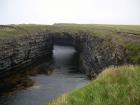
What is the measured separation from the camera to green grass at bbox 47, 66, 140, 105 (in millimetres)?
13781

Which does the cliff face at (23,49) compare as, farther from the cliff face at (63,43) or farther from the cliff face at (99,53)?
the cliff face at (99,53)

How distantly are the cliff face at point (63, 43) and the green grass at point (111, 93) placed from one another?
22112 millimetres

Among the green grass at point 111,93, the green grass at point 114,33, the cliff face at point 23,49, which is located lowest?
the cliff face at point 23,49

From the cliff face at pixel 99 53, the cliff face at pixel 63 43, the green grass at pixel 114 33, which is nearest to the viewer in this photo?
the green grass at pixel 114 33

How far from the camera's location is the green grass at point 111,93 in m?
13.8

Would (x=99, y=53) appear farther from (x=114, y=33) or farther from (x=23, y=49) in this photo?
(x=23, y=49)

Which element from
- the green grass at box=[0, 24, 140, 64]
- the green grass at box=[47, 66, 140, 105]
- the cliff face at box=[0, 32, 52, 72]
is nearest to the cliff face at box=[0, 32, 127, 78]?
the cliff face at box=[0, 32, 52, 72]

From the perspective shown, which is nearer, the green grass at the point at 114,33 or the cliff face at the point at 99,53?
the green grass at the point at 114,33

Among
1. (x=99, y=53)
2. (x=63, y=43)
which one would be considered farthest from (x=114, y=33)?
(x=63, y=43)

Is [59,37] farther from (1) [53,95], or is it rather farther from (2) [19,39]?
(1) [53,95]

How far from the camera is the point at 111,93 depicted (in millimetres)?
15086

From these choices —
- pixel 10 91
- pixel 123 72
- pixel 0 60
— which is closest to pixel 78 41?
pixel 0 60

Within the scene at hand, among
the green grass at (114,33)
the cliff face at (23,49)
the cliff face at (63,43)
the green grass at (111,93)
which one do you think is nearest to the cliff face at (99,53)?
the cliff face at (63,43)

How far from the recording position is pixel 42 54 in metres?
110
